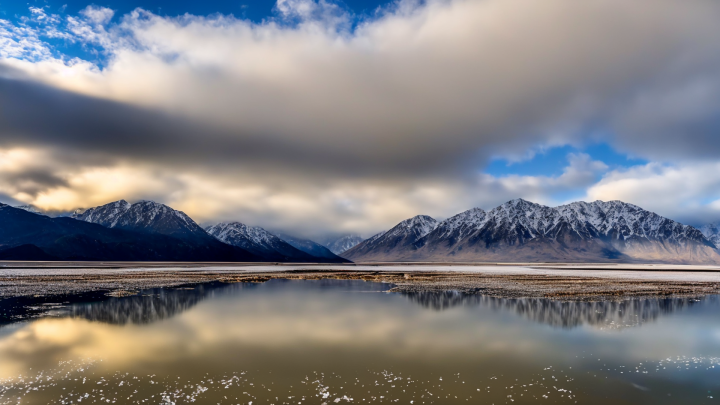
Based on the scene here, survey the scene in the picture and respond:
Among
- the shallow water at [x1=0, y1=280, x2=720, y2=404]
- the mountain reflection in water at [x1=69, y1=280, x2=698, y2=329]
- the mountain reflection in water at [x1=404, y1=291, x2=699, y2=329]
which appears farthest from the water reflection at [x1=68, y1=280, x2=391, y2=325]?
the mountain reflection in water at [x1=404, y1=291, x2=699, y2=329]

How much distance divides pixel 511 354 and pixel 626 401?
7.43 metres

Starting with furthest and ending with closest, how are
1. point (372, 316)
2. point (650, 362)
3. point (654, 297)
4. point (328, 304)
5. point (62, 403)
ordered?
point (654, 297), point (328, 304), point (372, 316), point (650, 362), point (62, 403)

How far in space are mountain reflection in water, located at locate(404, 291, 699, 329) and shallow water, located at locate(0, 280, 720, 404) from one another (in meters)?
0.38

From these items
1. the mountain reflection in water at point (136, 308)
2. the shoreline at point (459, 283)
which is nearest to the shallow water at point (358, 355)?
the mountain reflection in water at point (136, 308)

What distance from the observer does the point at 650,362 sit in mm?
21234

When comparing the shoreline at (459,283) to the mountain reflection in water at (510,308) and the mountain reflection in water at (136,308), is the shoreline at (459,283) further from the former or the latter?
the mountain reflection in water at (136,308)

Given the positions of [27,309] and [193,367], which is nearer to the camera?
[193,367]

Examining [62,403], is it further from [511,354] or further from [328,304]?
[328,304]

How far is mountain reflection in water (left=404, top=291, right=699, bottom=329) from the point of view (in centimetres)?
3366

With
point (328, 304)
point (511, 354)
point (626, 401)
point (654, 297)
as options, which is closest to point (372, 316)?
point (328, 304)

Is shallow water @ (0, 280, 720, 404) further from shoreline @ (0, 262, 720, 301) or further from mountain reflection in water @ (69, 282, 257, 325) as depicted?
shoreline @ (0, 262, 720, 301)

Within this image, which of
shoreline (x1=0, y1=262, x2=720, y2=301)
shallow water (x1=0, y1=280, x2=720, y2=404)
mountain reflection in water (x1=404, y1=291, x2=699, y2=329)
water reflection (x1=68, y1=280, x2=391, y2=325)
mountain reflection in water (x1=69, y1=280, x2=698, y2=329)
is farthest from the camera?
shoreline (x1=0, y1=262, x2=720, y2=301)

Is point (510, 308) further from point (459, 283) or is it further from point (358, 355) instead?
point (459, 283)

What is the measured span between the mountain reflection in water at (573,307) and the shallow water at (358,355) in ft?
1.26
